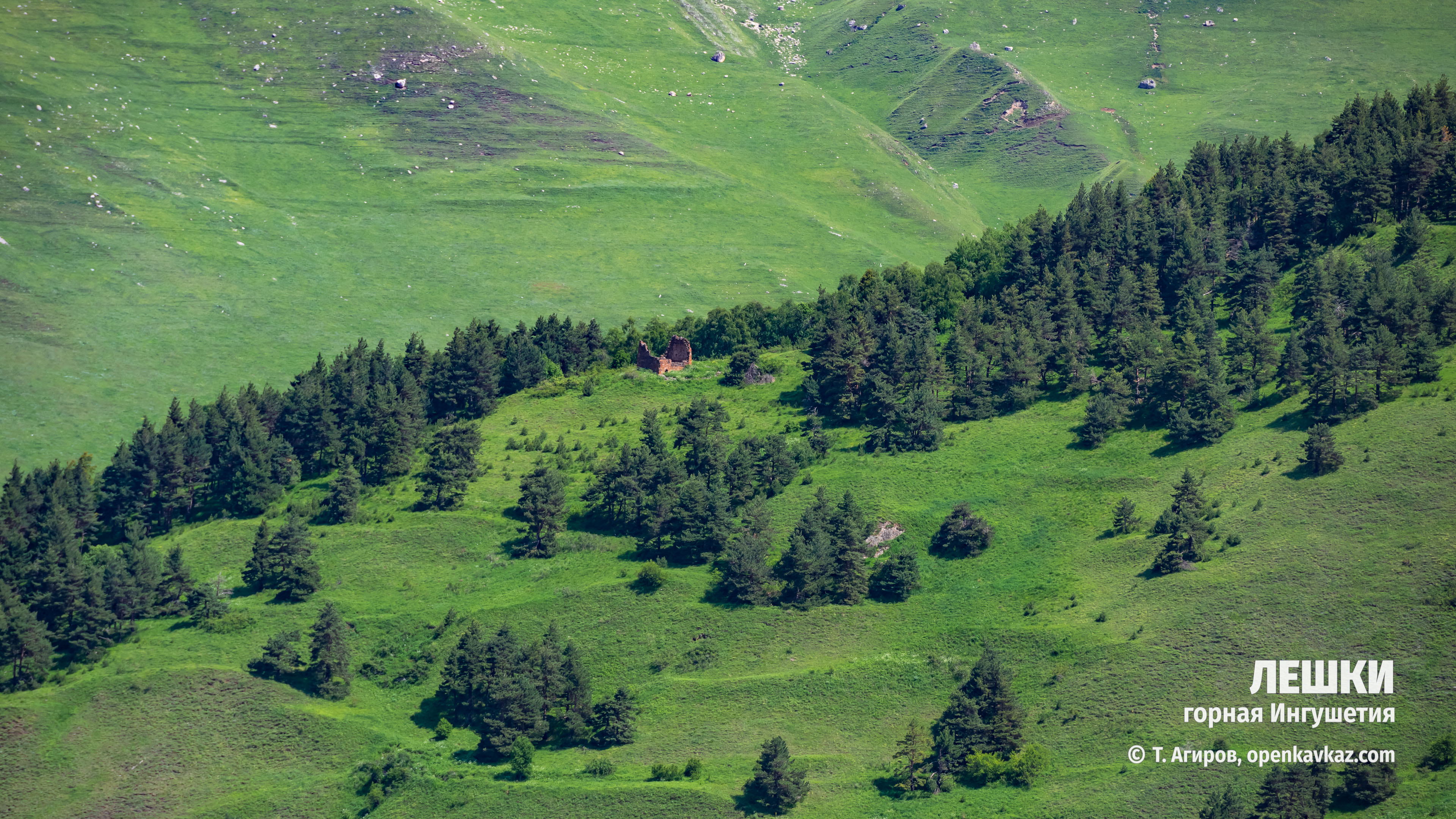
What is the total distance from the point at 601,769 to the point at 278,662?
3201 cm

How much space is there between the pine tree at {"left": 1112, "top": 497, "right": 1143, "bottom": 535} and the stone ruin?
66.7 metres

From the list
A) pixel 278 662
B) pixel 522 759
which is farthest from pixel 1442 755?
pixel 278 662

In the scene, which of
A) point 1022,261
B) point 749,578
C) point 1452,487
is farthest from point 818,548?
point 1022,261

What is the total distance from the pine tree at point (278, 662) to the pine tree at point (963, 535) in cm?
5765

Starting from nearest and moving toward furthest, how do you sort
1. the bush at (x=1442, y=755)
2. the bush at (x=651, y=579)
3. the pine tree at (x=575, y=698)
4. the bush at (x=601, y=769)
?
1. the bush at (x=1442, y=755)
2. the bush at (x=601, y=769)
3. the pine tree at (x=575, y=698)
4. the bush at (x=651, y=579)

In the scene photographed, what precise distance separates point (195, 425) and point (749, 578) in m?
71.7

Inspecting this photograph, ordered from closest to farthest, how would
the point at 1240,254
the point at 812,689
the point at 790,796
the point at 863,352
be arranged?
1. the point at 790,796
2. the point at 812,689
3. the point at 863,352
4. the point at 1240,254

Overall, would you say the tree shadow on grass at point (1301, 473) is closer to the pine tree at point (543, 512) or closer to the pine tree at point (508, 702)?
the pine tree at point (543, 512)

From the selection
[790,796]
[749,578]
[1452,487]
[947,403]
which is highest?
[947,403]

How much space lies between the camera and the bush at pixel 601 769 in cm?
10688

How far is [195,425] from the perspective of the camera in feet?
527

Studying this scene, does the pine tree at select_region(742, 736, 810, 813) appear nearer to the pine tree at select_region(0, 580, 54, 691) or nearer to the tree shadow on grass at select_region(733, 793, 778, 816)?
the tree shadow on grass at select_region(733, 793, 778, 816)

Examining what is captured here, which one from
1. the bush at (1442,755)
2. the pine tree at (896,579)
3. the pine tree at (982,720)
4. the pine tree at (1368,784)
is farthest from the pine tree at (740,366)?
the bush at (1442,755)

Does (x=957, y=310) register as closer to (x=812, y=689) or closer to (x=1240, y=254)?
(x=1240, y=254)
